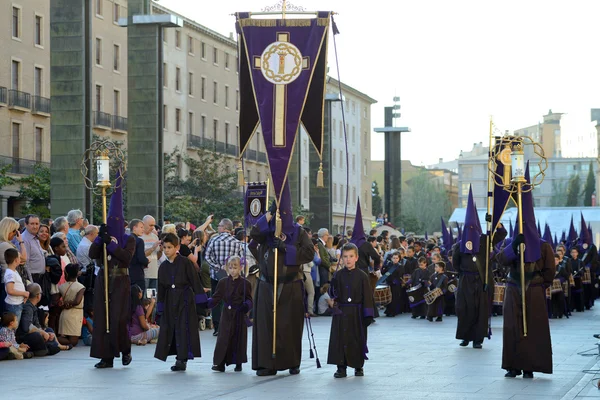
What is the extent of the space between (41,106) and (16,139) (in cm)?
234

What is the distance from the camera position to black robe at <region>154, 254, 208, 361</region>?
1398 cm

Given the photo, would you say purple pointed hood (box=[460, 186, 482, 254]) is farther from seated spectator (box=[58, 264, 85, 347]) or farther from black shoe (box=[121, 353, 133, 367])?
black shoe (box=[121, 353, 133, 367])

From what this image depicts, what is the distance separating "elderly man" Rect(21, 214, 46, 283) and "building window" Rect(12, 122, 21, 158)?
37421 mm

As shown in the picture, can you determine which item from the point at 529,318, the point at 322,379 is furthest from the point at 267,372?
the point at 529,318

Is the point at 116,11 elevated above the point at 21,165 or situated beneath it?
elevated above

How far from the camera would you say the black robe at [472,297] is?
18.0 meters

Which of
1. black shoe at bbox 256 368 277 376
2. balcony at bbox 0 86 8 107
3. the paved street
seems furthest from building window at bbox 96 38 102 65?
black shoe at bbox 256 368 277 376

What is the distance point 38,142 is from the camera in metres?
54.8

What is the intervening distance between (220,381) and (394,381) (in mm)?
1893

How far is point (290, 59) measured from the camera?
14.6 metres

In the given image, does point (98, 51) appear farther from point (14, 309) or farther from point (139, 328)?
point (14, 309)

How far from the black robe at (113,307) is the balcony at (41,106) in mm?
40930

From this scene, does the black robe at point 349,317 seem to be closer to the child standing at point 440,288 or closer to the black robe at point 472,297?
the black robe at point 472,297

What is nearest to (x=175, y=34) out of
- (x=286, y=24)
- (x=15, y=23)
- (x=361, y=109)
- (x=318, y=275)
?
(x=15, y=23)
